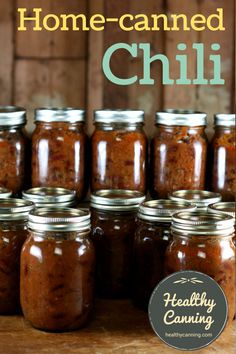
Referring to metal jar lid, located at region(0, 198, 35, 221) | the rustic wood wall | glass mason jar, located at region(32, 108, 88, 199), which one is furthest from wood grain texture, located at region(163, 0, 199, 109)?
metal jar lid, located at region(0, 198, 35, 221)

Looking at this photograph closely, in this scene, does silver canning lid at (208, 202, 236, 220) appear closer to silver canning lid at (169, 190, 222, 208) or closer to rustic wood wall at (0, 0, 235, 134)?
silver canning lid at (169, 190, 222, 208)

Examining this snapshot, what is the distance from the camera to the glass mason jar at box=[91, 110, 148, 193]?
166 centimetres

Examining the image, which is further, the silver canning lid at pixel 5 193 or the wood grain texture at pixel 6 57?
the wood grain texture at pixel 6 57

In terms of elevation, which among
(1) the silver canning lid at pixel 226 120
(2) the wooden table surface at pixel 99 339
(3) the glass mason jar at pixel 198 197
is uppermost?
(1) the silver canning lid at pixel 226 120

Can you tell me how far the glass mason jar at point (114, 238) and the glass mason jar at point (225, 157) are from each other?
27 cm

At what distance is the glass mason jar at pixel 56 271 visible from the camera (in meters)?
1.30

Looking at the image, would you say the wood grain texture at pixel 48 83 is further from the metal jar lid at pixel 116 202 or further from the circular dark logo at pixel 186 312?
the circular dark logo at pixel 186 312

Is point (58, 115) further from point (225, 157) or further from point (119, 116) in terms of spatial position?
point (225, 157)

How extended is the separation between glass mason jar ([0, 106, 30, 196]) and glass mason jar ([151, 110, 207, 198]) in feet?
1.05

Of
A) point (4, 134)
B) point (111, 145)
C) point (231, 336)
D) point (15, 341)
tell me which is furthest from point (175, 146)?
point (15, 341)

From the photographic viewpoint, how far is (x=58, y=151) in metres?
1.66

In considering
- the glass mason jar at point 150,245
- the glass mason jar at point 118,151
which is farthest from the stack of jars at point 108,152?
the glass mason jar at point 150,245

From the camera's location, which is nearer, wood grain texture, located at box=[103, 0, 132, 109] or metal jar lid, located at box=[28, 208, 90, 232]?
metal jar lid, located at box=[28, 208, 90, 232]

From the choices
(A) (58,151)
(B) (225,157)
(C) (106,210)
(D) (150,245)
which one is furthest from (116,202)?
(B) (225,157)
